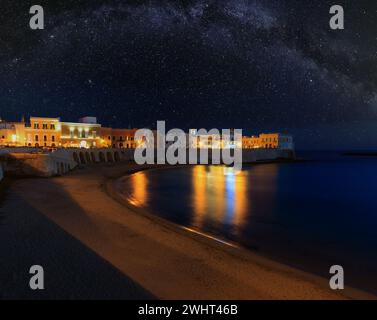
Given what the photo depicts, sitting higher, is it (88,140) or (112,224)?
(88,140)

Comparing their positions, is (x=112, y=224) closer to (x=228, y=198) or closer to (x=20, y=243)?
(x=20, y=243)

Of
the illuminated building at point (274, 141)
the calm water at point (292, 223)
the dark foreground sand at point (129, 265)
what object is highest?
the illuminated building at point (274, 141)

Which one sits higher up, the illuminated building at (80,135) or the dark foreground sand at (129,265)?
the illuminated building at (80,135)

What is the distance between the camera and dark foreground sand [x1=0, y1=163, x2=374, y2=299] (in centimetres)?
560

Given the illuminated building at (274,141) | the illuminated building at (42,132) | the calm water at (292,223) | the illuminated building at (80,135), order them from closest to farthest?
1. the calm water at (292,223)
2. the illuminated building at (42,132)
3. the illuminated building at (80,135)
4. the illuminated building at (274,141)

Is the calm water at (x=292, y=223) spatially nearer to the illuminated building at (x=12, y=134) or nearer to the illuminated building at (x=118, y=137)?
the illuminated building at (x=12, y=134)

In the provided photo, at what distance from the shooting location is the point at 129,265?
675 centimetres

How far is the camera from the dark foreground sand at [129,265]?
5.60 meters

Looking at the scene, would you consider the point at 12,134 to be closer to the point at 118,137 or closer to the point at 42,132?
the point at 42,132

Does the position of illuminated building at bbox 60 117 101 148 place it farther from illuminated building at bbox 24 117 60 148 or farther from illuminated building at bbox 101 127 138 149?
illuminated building at bbox 101 127 138 149

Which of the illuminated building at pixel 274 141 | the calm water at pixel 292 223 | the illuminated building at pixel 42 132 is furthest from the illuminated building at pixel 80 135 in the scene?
the illuminated building at pixel 274 141
